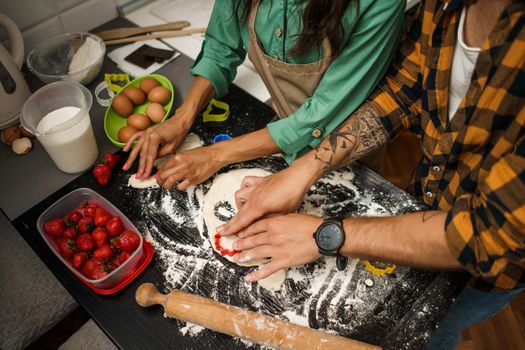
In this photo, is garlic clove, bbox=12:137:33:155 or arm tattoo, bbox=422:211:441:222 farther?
garlic clove, bbox=12:137:33:155

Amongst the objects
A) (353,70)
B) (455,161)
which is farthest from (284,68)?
(455,161)

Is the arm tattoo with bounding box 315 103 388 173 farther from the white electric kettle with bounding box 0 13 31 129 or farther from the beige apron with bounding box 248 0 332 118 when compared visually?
the white electric kettle with bounding box 0 13 31 129

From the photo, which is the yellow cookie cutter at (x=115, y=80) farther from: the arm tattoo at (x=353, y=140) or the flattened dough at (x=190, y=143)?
the arm tattoo at (x=353, y=140)

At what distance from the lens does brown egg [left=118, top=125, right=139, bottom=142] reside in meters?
1.13

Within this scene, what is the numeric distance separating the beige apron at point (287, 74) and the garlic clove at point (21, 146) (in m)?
0.69

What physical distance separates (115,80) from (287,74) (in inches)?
24.4

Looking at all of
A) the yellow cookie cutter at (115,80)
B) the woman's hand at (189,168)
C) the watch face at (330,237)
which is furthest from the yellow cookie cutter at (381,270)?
the yellow cookie cutter at (115,80)

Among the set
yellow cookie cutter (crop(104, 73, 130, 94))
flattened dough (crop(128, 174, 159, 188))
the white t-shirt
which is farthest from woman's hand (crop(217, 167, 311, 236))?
yellow cookie cutter (crop(104, 73, 130, 94))

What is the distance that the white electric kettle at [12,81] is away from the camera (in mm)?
1164

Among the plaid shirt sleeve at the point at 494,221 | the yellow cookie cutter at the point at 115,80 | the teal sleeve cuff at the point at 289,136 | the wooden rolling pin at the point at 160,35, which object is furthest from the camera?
the wooden rolling pin at the point at 160,35

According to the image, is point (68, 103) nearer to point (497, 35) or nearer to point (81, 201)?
point (81, 201)

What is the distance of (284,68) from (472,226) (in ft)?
1.85

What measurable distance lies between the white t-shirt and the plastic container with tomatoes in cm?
73

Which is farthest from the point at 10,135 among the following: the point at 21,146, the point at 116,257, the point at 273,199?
the point at 273,199
